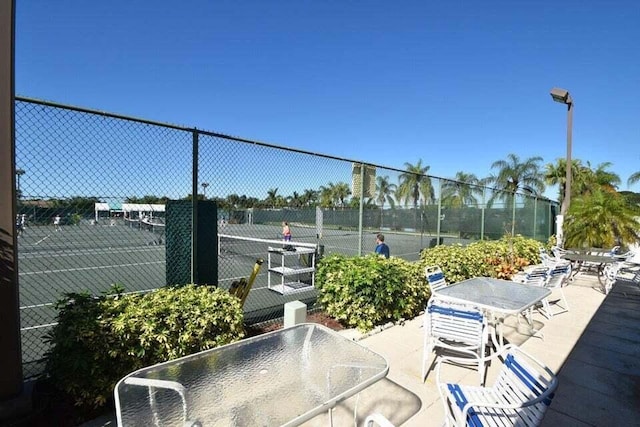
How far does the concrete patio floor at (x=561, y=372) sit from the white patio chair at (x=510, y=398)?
2.03ft

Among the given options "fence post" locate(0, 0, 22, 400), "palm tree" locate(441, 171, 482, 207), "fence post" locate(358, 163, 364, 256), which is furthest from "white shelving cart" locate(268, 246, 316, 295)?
"palm tree" locate(441, 171, 482, 207)

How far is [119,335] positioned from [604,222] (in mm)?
13587

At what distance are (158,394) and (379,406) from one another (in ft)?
6.45

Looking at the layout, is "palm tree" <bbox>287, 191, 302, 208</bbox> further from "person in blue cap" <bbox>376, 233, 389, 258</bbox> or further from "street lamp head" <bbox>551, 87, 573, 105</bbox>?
"street lamp head" <bbox>551, 87, 573, 105</bbox>

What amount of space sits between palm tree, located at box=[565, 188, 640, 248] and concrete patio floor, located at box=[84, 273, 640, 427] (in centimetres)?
564

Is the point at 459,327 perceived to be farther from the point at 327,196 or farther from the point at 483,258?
the point at 483,258

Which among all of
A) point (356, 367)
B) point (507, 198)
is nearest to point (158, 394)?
point (356, 367)

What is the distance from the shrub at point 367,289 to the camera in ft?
15.3

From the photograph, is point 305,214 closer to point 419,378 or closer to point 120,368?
point 419,378

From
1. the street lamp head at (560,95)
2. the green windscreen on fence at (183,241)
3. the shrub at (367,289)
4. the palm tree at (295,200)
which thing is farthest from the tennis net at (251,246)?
the street lamp head at (560,95)

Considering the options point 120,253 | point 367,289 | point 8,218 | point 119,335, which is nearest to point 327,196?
point 367,289

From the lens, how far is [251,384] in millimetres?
1962

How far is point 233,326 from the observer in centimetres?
333

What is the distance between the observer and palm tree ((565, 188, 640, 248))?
10258 mm
